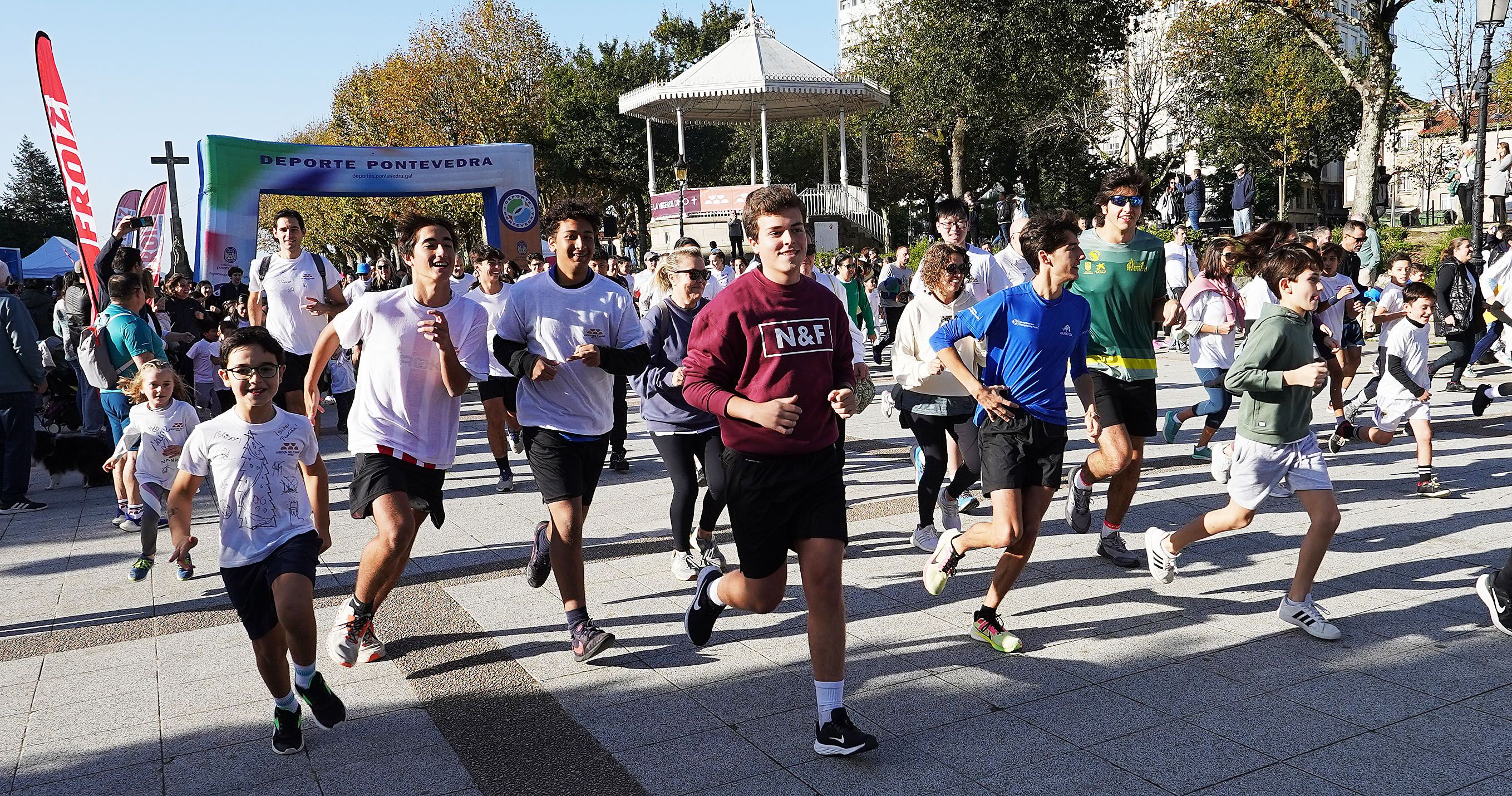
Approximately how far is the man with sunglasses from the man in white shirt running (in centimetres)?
488

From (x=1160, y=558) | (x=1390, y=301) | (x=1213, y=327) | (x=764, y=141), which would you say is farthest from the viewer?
(x=764, y=141)

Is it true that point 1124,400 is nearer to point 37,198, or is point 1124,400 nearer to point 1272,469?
point 1272,469

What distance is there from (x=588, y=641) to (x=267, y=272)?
4.68 m

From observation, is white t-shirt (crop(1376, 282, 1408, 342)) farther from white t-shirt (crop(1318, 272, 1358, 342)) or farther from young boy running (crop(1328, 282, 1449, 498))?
young boy running (crop(1328, 282, 1449, 498))

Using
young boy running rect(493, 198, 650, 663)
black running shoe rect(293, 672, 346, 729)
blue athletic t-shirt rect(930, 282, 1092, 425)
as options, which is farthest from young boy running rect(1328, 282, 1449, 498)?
black running shoe rect(293, 672, 346, 729)

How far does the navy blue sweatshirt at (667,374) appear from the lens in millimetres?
5770

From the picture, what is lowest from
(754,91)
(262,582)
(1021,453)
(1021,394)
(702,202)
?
(262,582)

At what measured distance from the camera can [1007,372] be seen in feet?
15.6

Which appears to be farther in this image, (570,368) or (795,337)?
(570,368)

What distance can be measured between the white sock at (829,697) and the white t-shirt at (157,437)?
4.42m

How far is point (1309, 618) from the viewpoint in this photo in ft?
15.0

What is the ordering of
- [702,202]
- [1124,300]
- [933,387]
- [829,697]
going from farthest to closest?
[702,202] → [933,387] → [1124,300] → [829,697]

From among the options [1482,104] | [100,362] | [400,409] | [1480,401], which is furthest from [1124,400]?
[1482,104]

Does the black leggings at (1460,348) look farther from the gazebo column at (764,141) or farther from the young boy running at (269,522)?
the gazebo column at (764,141)
